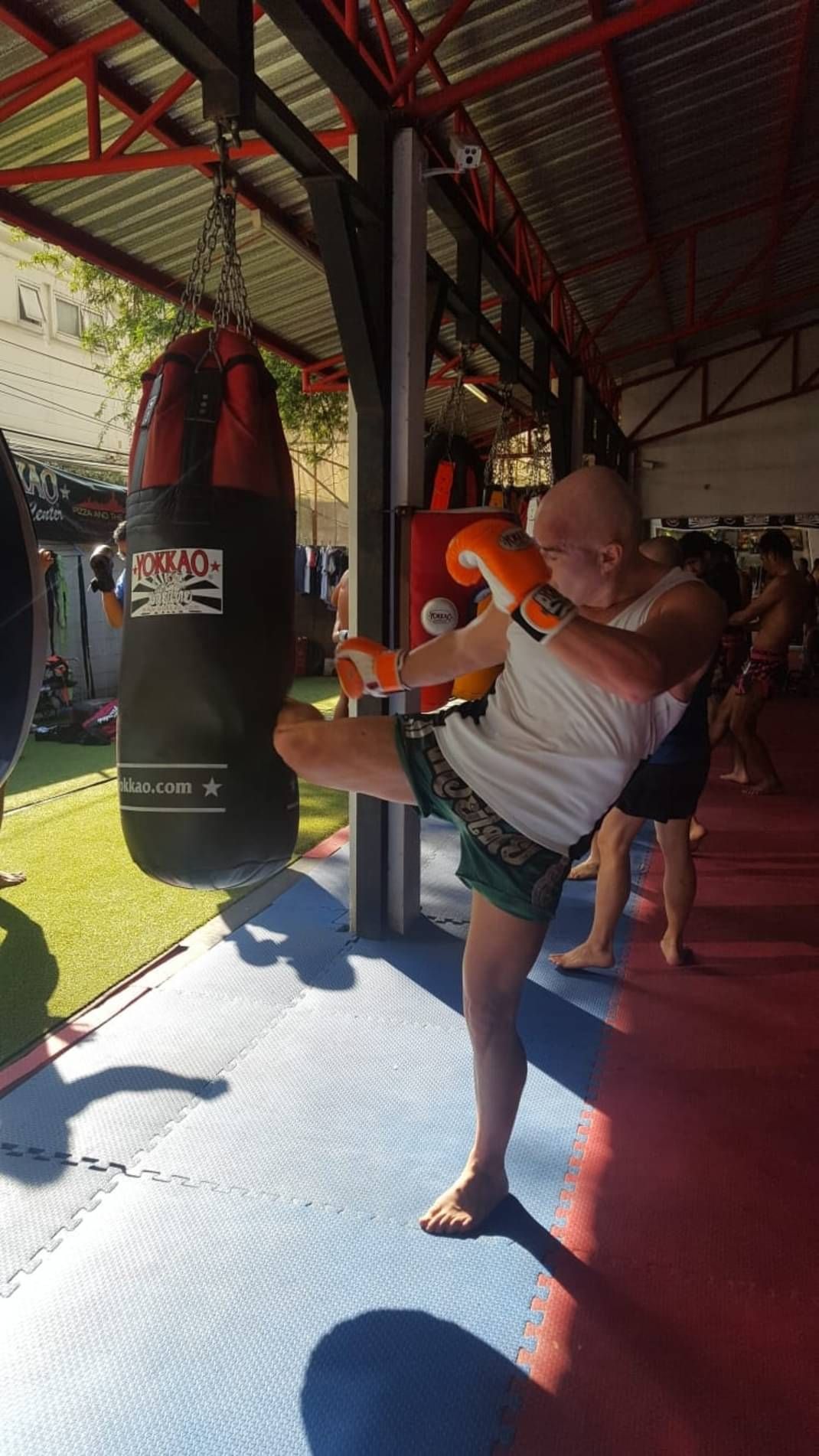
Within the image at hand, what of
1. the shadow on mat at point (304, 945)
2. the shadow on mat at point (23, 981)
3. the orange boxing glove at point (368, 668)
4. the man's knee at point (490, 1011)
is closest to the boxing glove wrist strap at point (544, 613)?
the orange boxing glove at point (368, 668)

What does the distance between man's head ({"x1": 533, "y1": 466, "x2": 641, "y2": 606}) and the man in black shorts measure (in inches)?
50.7

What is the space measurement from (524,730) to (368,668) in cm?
44

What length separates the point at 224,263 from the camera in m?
1.80

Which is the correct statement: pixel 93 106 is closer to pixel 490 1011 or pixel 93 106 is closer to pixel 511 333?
pixel 511 333

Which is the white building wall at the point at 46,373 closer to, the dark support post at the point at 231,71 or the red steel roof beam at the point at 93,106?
the red steel roof beam at the point at 93,106

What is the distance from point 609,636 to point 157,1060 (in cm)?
178

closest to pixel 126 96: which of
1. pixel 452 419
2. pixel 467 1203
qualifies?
pixel 452 419

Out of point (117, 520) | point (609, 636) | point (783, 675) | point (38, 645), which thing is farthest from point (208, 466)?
point (117, 520)

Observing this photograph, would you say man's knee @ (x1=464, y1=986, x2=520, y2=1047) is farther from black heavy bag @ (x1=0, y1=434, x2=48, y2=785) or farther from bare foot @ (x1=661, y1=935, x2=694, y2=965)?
bare foot @ (x1=661, y1=935, x2=694, y2=965)

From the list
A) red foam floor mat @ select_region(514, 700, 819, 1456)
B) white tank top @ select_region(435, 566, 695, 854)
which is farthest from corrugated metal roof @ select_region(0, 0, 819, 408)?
red foam floor mat @ select_region(514, 700, 819, 1456)

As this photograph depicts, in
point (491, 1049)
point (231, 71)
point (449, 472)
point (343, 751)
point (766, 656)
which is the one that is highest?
point (231, 71)

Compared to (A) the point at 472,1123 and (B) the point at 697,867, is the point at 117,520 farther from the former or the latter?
Answer: (A) the point at 472,1123

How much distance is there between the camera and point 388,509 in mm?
3277

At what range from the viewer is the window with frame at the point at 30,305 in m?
13.3
